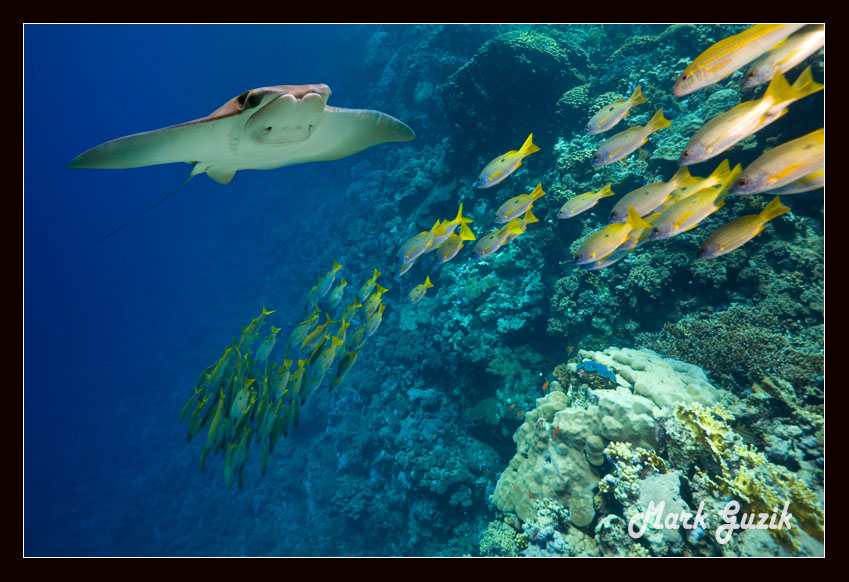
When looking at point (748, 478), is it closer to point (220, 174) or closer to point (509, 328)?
point (509, 328)

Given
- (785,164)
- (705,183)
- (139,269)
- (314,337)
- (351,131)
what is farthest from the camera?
(139,269)

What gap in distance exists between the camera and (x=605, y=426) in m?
3.36

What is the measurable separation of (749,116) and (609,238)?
1364 millimetres

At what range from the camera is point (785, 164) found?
247 centimetres

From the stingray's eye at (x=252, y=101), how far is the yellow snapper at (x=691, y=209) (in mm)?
3564

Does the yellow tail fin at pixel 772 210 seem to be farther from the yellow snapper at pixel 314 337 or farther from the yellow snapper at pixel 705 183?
the yellow snapper at pixel 314 337

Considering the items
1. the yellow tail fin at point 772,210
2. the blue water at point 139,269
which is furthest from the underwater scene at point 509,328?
the blue water at point 139,269

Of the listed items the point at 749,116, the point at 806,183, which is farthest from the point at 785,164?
the point at 749,116

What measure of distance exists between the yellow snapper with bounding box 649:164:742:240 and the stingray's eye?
3.56 meters

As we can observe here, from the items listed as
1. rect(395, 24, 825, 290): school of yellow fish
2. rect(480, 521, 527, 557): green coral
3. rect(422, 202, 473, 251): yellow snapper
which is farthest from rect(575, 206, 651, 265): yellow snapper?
rect(480, 521, 527, 557): green coral
